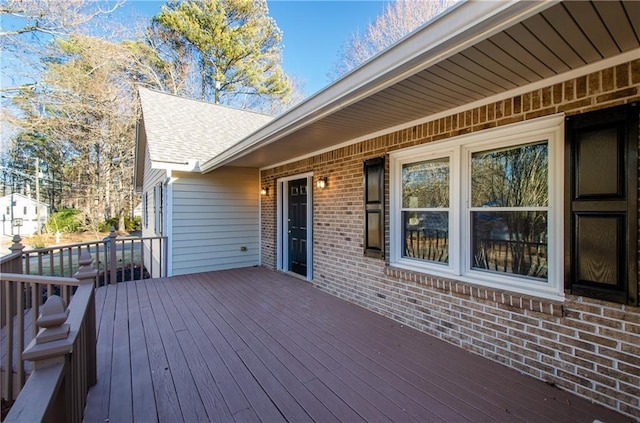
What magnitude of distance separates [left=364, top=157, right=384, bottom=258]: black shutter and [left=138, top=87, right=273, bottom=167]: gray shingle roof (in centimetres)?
397

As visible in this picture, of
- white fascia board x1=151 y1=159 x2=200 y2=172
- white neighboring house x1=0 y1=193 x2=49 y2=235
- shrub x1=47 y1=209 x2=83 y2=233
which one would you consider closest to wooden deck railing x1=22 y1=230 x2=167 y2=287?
white fascia board x1=151 y1=159 x2=200 y2=172

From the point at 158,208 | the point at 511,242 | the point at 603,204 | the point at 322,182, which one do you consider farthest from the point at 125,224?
the point at 603,204

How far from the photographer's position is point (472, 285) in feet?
9.30

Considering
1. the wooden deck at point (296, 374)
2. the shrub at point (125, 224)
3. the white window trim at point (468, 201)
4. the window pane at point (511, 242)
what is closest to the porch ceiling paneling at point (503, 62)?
the white window trim at point (468, 201)

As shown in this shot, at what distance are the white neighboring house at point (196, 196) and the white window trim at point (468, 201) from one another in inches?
170

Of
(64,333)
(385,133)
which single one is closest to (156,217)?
(385,133)

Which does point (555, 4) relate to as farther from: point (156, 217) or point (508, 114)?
point (156, 217)

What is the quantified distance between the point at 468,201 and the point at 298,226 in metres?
3.67

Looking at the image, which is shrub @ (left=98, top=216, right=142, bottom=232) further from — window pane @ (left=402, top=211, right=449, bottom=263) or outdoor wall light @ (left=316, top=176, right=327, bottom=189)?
window pane @ (left=402, top=211, right=449, bottom=263)

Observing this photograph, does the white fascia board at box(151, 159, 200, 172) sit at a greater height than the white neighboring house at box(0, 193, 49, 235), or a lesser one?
greater

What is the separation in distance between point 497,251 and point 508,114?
126cm

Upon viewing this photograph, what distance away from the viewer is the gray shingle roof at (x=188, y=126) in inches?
246

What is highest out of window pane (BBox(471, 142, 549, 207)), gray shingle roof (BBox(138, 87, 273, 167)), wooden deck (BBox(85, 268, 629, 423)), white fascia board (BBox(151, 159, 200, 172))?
gray shingle roof (BBox(138, 87, 273, 167))

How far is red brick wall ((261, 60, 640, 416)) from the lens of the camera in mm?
1991
